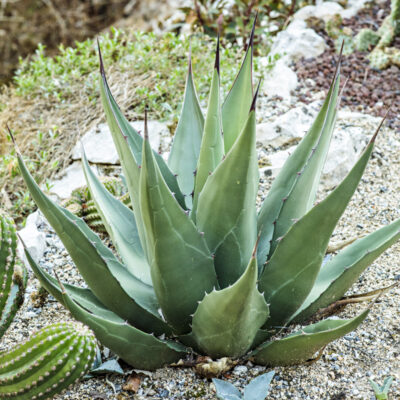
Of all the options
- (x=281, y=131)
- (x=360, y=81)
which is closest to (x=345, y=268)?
(x=281, y=131)

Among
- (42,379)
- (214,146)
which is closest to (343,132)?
(214,146)

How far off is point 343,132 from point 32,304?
6.41ft

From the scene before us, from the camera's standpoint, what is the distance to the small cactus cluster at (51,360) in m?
1.40

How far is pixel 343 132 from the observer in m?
3.18

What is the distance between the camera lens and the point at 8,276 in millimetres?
1697

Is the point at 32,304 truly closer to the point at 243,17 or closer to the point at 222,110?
the point at 222,110

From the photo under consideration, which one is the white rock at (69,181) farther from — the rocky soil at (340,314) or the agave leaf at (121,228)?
the agave leaf at (121,228)

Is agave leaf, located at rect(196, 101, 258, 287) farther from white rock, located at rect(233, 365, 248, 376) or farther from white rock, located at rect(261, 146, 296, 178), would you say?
white rock, located at rect(261, 146, 296, 178)

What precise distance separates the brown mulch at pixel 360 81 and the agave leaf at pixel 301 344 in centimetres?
211

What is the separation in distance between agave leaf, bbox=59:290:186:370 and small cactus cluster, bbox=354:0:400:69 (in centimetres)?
298

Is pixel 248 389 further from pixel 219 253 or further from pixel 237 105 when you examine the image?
pixel 237 105

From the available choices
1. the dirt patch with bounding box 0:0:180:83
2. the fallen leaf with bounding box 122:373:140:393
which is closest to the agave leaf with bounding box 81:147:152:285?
the fallen leaf with bounding box 122:373:140:393

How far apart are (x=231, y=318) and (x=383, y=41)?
126 inches

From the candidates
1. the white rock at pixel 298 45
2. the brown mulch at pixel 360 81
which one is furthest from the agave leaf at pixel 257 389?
the white rock at pixel 298 45
